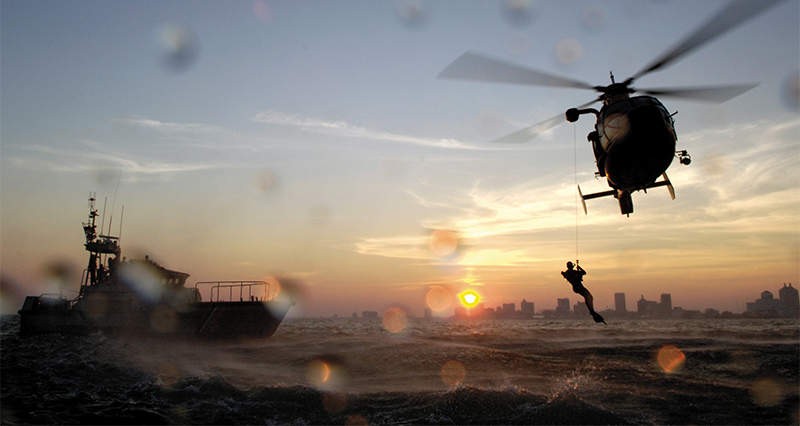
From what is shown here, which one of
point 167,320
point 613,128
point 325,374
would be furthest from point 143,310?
point 613,128

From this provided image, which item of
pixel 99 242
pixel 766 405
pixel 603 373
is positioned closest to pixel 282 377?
pixel 603 373

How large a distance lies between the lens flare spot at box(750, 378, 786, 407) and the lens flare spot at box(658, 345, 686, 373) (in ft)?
10.1

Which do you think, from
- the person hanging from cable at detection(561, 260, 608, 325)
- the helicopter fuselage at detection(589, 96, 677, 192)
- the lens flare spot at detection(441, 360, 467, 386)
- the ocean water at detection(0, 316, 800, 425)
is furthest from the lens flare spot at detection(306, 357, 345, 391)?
the helicopter fuselage at detection(589, 96, 677, 192)

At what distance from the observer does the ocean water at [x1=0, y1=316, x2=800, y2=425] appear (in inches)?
404

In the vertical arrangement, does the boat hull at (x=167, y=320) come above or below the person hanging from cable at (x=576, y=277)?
below

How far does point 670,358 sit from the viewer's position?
2150 cm

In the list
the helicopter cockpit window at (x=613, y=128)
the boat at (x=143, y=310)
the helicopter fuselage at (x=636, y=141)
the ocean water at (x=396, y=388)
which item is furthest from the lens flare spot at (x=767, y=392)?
the boat at (x=143, y=310)

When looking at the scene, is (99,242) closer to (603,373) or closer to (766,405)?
(603,373)

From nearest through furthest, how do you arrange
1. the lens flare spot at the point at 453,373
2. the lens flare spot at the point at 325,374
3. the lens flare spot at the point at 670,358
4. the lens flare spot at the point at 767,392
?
the lens flare spot at the point at 767,392 < the lens flare spot at the point at 325,374 < the lens flare spot at the point at 453,373 < the lens flare spot at the point at 670,358

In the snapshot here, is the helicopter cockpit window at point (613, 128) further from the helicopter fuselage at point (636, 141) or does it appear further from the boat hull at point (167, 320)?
the boat hull at point (167, 320)

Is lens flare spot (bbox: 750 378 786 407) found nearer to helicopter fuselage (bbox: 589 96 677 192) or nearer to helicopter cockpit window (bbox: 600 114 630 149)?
helicopter fuselage (bbox: 589 96 677 192)

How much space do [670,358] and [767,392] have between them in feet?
27.5

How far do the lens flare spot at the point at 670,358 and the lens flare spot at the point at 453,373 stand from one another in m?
9.33

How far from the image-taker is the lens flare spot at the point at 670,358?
18.3 metres
